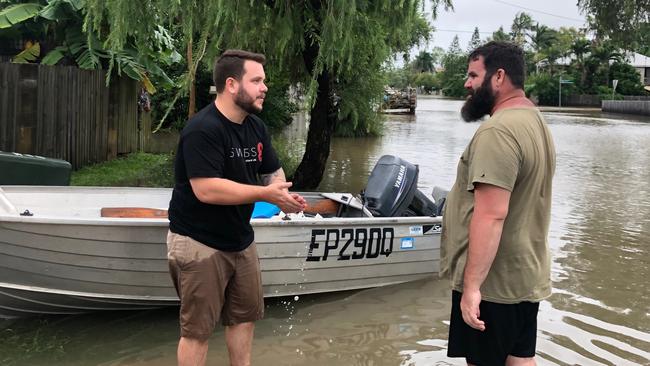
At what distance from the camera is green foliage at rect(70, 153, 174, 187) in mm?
9930

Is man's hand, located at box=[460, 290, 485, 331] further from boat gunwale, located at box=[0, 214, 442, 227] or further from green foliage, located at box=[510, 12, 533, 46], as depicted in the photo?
green foliage, located at box=[510, 12, 533, 46]

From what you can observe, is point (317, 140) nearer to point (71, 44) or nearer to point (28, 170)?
point (28, 170)

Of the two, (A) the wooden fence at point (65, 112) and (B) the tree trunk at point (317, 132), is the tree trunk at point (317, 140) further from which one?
→ (A) the wooden fence at point (65, 112)

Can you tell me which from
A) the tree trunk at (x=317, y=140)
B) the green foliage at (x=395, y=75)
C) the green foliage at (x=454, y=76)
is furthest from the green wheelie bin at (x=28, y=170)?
the green foliage at (x=454, y=76)

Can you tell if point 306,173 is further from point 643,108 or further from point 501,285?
point 643,108

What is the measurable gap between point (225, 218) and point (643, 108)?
5599 centimetres

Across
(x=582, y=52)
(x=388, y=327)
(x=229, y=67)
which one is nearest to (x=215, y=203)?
(x=229, y=67)

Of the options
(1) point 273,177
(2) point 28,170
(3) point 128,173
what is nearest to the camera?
(1) point 273,177

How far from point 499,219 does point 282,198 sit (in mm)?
1106

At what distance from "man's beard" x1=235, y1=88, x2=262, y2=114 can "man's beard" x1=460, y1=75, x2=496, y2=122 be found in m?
1.11

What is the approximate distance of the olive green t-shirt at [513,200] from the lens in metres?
2.78

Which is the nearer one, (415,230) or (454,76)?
(415,230)

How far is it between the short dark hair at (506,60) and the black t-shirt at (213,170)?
1.32 m

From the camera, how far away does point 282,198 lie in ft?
10.8
